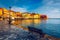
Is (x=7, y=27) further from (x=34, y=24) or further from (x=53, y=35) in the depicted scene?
(x=53, y=35)

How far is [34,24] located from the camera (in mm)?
2549

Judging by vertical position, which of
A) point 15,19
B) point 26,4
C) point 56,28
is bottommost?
point 56,28

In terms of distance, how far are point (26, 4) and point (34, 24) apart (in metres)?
0.41

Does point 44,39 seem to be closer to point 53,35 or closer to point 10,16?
point 53,35

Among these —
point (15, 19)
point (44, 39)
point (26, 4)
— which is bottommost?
point (44, 39)

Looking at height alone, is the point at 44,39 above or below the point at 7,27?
below

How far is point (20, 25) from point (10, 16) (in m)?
0.26

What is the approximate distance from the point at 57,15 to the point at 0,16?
3.54 feet

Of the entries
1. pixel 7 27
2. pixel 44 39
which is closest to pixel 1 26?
pixel 7 27

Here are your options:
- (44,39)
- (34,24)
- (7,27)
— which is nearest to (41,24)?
(34,24)

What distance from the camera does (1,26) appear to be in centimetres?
255

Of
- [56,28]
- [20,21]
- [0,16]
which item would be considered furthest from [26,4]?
[56,28]

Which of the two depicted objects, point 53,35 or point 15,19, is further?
point 15,19

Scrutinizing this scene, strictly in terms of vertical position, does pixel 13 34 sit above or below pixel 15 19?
below
